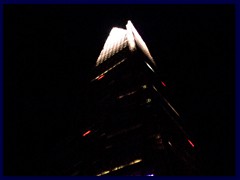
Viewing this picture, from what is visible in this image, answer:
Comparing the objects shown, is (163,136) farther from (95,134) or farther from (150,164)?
(95,134)

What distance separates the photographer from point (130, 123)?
8.55 m

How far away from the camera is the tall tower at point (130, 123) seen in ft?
24.7

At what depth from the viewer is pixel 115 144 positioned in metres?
8.52

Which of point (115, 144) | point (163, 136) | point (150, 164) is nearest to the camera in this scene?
point (150, 164)

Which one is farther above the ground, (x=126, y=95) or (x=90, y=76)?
(x=90, y=76)

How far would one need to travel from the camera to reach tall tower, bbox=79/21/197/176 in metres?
7.54

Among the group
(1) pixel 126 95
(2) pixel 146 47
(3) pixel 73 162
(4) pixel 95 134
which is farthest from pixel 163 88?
(3) pixel 73 162

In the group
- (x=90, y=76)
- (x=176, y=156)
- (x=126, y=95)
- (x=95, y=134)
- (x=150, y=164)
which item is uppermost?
(x=90, y=76)

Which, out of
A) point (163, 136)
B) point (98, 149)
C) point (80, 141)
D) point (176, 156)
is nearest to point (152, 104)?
point (163, 136)

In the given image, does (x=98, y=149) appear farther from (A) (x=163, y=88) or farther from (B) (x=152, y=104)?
(A) (x=163, y=88)

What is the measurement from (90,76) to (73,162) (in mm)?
3739

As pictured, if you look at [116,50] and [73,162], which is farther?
[116,50]

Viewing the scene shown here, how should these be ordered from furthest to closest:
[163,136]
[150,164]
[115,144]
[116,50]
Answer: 1. [116,50]
2. [115,144]
3. [163,136]
4. [150,164]

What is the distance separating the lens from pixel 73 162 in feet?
33.2
